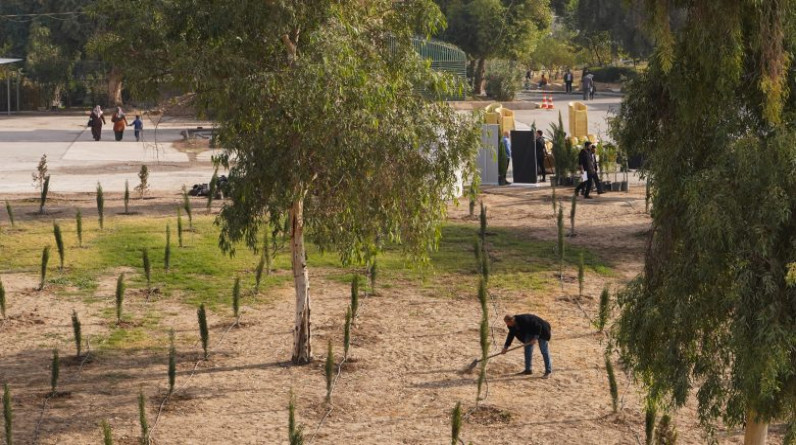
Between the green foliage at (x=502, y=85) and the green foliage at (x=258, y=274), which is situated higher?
the green foliage at (x=502, y=85)

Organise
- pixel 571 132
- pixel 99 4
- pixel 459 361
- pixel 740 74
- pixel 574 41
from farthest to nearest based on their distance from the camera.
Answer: pixel 574 41 < pixel 571 132 < pixel 459 361 < pixel 99 4 < pixel 740 74

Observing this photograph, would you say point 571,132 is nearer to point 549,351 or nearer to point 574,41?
point 549,351

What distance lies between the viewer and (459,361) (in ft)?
43.5

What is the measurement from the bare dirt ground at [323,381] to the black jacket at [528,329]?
1.53 feet

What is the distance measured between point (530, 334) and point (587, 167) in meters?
12.2

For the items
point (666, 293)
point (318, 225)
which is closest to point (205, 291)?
point (318, 225)

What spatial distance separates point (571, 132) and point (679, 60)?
79.3ft

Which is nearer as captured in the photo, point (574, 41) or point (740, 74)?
point (740, 74)

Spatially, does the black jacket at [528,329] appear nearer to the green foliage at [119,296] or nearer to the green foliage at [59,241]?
the green foliage at [119,296]

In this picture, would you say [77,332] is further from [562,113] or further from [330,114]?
[562,113]

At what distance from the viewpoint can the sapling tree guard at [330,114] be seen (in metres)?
11.1

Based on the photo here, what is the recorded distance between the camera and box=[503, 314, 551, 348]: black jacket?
1253 cm

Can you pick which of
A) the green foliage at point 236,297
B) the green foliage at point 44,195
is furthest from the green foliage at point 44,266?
the green foliage at point 44,195

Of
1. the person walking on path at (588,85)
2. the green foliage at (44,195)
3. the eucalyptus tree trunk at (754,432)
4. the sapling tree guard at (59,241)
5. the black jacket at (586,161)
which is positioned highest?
the person walking on path at (588,85)
